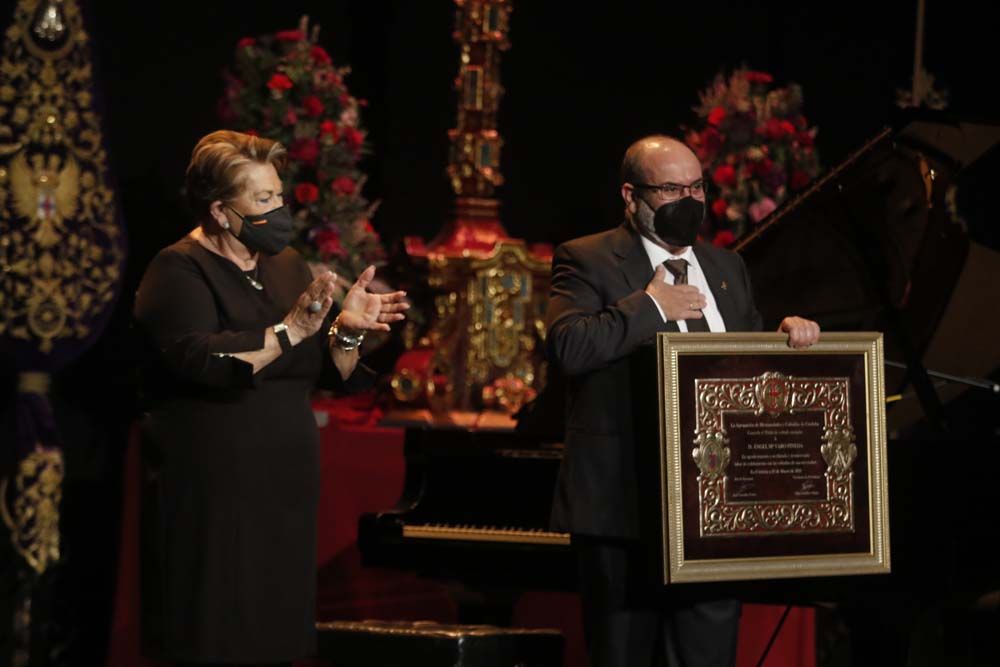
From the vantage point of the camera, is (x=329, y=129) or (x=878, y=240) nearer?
(x=878, y=240)

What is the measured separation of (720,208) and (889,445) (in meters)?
2.40

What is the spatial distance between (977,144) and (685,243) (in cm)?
143

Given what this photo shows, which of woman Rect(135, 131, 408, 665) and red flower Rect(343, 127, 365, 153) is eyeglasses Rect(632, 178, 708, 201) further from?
red flower Rect(343, 127, 365, 153)

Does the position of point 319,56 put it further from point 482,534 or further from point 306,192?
point 482,534

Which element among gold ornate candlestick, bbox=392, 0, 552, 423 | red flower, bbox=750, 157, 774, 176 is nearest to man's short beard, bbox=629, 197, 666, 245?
gold ornate candlestick, bbox=392, 0, 552, 423

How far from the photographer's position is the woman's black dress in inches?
136

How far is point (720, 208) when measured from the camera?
6.42m

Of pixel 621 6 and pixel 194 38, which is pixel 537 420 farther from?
pixel 621 6

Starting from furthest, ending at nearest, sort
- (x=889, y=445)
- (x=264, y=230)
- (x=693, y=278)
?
1. (x=889, y=445)
2. (x=693, y=278)
3. (x=264, y=230)

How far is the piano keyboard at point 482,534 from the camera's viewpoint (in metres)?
4.68

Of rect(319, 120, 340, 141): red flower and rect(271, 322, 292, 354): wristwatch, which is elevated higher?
rect(319, 120, 340, 141): red flower

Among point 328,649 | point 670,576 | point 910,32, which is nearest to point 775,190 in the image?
point 910,32

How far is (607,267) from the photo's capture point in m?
3.66

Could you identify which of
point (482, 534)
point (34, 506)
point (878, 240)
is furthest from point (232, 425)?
point (878, 240)
